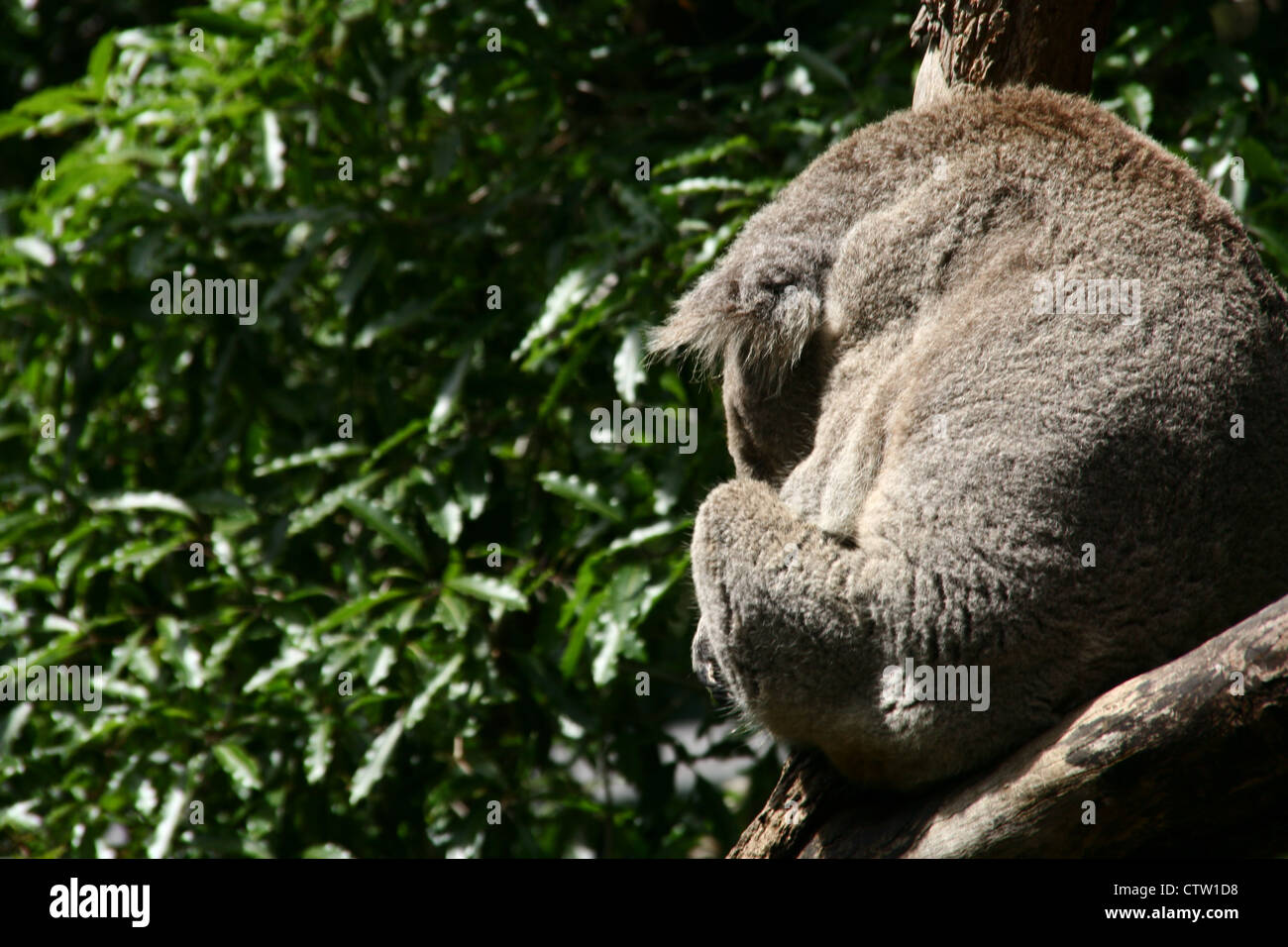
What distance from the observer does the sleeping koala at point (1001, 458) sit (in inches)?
78.9

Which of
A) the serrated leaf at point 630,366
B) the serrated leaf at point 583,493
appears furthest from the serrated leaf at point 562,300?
the serrated leaf at point 583,493

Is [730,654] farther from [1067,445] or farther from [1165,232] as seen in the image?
[1165,232]

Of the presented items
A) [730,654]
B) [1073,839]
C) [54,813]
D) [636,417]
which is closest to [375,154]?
[636,417]

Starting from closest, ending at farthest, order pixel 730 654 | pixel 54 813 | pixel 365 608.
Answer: pixel 730 654 < pixel 365 608 < pixel 54 813

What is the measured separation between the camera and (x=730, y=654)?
2.25 metres

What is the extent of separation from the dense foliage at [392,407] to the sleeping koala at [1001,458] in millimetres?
956

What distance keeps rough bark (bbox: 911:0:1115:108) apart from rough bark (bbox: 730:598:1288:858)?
1496mm

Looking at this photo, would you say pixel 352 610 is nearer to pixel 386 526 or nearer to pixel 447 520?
pixel 386 526

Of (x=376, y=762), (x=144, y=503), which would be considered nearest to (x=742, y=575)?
(x=376, y=762)

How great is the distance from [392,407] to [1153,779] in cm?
273

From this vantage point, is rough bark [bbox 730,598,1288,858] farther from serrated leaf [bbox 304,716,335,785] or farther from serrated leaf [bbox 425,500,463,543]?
serrated leaf [bbox 304,716,335,785]


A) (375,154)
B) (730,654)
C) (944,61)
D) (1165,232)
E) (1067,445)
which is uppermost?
(375,154)

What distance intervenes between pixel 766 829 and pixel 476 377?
1.90 metres

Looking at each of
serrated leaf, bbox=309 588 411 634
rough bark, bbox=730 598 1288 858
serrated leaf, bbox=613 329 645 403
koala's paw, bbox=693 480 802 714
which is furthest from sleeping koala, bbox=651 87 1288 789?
serrated leaf, bbox=309 588 411 634
